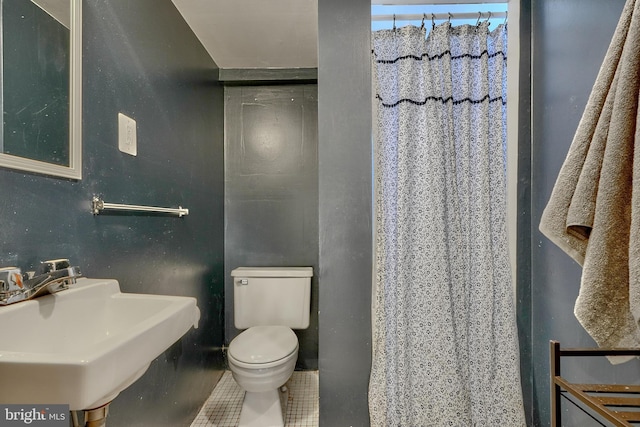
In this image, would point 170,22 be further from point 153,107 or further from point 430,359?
point 430,359

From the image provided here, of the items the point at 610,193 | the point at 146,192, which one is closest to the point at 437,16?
the point at 610,193

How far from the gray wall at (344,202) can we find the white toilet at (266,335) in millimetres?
286

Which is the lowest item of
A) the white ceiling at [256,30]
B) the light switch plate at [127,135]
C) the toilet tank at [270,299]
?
the toilet tank at [270,299]

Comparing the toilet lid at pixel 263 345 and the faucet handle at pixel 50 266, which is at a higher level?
the faucet handle at pixel 50 266

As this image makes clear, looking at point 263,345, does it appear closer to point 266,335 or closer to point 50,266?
point 266,335

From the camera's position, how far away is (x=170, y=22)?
63.9 inches

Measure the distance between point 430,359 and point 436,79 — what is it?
4.21ft

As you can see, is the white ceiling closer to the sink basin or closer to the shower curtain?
the shower curtain

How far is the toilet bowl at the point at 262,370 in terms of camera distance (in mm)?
1556

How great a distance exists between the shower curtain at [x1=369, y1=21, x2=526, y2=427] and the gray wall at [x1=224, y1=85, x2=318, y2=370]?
3.18 feet

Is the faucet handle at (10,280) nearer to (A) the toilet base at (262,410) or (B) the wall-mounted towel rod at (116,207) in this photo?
(B) the wall-mounted towel rod at (116,207)

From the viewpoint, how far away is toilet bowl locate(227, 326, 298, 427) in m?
1.56

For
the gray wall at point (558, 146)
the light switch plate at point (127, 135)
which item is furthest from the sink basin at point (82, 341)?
the gray wall at point (558, 146)

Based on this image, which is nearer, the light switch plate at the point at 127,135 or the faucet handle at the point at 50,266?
the faucet handle at the point at 50,266
